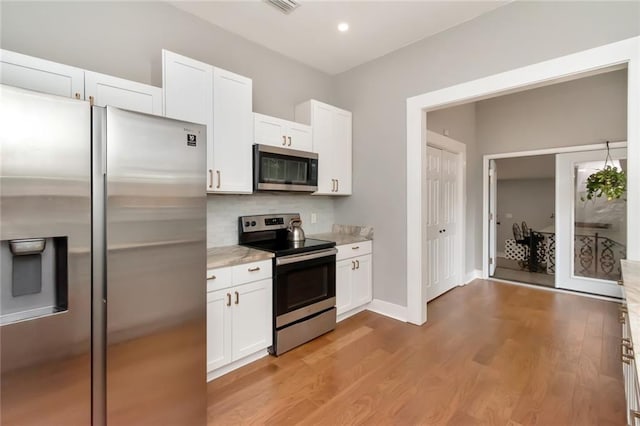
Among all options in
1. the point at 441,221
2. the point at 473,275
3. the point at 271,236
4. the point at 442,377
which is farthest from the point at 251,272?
the point at 473,275

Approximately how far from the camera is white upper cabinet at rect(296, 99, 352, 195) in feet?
10.9

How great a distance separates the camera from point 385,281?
348 centimetres

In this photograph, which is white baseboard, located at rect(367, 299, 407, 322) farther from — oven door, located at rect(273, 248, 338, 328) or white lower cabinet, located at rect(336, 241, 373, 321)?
oven door, located at rect(273, 248, 338, 328)

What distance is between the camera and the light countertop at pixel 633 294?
90 centimetres

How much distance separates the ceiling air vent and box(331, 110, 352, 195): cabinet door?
1.22 m

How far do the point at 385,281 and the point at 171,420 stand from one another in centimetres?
250

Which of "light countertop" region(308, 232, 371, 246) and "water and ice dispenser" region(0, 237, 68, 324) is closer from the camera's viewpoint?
"water and ice dispenser" region(0, 237, 68, 324)

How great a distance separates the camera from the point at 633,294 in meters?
1.30

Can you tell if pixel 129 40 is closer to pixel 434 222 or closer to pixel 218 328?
pixel 218 328

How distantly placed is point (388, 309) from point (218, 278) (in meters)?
2.11

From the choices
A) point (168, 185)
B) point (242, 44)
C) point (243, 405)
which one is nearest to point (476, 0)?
point (242, 44)

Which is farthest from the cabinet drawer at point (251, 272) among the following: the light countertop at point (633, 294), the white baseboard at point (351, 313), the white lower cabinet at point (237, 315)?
the light countertop at point (633, 294)

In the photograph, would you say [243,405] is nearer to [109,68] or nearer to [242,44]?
[109,68]

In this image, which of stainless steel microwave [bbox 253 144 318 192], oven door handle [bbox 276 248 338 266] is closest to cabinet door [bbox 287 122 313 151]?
stainless steel microwave [bbox 253 144 318 192]
